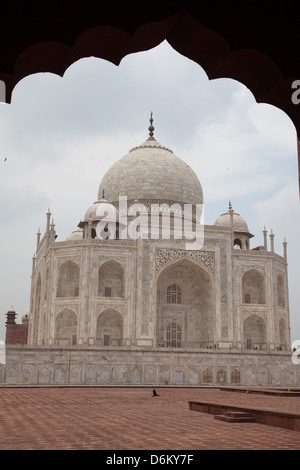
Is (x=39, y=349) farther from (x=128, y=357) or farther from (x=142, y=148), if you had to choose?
(x=142, y=148)

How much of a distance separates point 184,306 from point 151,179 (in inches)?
305

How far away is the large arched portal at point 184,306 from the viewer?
1051 inches

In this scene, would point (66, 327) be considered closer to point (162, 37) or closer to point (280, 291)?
point (280, 291)

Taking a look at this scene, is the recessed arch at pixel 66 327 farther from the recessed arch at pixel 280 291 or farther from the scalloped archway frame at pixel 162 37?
the scalloped archway frame at pixel 162 37

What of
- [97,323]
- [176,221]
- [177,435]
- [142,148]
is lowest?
[177,435]

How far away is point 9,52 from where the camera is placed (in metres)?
2.98

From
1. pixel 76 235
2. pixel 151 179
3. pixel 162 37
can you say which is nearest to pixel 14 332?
pixel 76 235

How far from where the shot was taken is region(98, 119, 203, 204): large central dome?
30.7 m

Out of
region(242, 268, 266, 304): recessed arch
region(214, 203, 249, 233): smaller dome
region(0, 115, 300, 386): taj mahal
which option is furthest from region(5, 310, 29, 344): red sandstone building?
region(242, 268, 266, 304): recessed arch

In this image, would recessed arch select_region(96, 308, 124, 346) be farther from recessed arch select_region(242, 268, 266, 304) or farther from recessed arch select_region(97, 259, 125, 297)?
recessed arch select_region(242, 268, 266, 304)

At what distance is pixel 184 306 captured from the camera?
2767cm

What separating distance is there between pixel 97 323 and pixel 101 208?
6.42 meters
